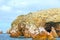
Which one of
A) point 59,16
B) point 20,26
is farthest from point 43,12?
point 20,26

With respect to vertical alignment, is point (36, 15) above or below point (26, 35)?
above

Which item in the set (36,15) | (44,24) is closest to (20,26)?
(44,24)

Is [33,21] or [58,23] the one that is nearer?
[58,23]

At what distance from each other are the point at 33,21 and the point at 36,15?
3.91 metres

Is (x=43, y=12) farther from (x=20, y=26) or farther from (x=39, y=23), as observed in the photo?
(x=20, y=26)

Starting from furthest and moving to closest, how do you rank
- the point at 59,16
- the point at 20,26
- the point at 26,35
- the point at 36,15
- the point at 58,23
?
the point at 36,15 → the point at 59,16 → the point at 58,23 → the point at 20,26 → the point at 26,35

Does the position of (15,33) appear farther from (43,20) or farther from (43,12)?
(43,12)

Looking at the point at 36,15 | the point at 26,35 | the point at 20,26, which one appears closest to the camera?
the point at 26,35

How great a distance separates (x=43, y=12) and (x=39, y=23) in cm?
638

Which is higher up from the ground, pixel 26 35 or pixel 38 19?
pixel 38 19

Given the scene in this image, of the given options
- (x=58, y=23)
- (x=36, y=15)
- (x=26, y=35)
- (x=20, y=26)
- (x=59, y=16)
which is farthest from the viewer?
(x=36, y=15)

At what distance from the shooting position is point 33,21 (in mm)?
84938

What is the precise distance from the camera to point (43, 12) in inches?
3489

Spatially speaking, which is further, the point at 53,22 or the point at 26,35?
the point at 53,22
